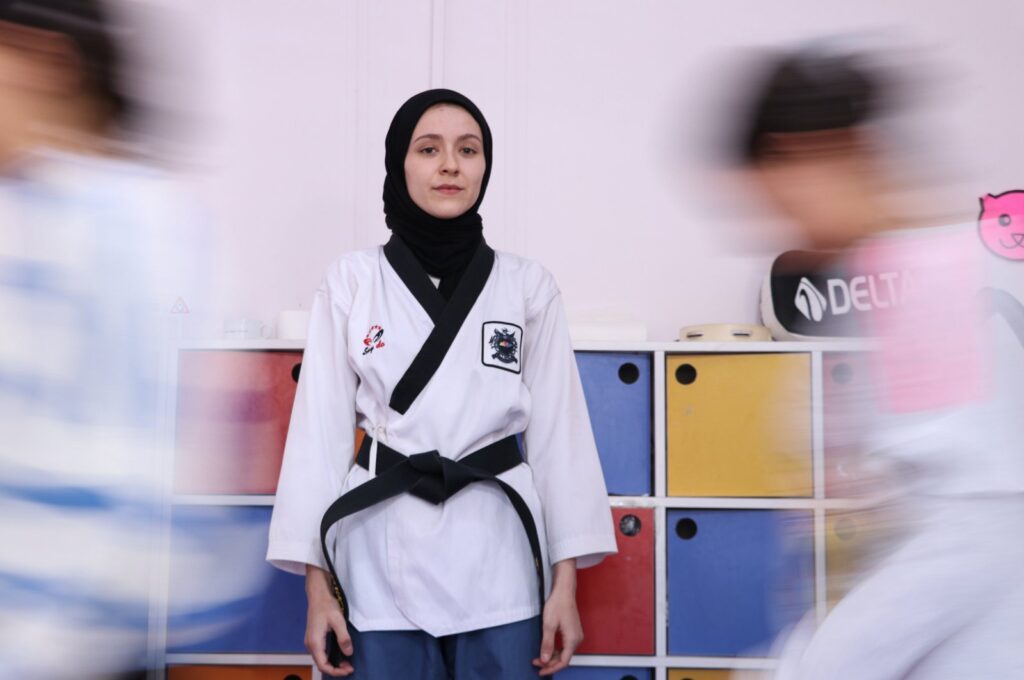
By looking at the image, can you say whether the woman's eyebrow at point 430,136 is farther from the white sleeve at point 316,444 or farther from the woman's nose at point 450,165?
the white sleeve at point 316,444

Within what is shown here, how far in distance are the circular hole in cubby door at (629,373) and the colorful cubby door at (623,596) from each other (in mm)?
342

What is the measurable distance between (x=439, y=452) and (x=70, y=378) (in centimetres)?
79

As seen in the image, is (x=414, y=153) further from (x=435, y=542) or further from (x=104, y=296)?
(x=104, y=296)

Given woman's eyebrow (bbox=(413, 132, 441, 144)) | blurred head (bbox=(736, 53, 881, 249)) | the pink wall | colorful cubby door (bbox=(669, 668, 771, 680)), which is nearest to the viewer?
blurred head (bbox=(736, 53, 881, 249))

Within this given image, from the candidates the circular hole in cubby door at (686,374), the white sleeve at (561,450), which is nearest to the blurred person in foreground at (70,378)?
the white sleeve at (561,450)

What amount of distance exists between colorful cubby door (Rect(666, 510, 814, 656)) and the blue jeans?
0.82 m

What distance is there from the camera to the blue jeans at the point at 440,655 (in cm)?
160

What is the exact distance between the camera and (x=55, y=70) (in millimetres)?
1033

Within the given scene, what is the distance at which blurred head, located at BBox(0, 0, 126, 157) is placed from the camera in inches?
39.2

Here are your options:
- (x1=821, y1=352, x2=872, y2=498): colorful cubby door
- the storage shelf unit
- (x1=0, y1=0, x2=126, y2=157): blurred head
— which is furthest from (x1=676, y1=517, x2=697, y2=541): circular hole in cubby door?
(x1=0, y1=0, x2=126, y2=157): blurred head

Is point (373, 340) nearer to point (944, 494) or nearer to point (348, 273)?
point (348, 273)

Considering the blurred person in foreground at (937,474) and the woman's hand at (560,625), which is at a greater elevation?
the blurred person in foreground at (937,474)

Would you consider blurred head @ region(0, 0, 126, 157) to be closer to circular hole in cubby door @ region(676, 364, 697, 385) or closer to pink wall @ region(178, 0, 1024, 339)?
circular hole in cubby door @ region(676, 364, 697, 385)

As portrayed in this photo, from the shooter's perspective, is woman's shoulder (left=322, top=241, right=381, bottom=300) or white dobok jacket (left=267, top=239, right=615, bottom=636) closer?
white dobok jacket (left=267, top=239, right=615, bottom=636)
